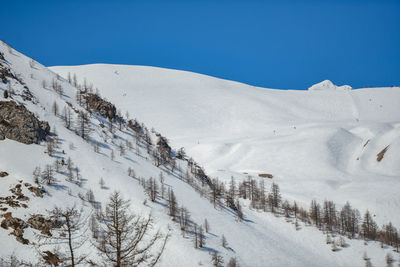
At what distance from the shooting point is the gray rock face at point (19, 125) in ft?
259

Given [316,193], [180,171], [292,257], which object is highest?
[180,171]

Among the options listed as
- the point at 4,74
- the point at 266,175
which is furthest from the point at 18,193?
the point at 266,175

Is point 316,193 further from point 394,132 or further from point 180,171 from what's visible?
point 394,132

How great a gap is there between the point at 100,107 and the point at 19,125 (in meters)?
56.9

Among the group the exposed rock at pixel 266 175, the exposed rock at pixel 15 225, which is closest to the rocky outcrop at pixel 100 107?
the exposed rock at pixel 266 175

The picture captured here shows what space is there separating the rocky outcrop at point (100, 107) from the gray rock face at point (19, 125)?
48.6 meters

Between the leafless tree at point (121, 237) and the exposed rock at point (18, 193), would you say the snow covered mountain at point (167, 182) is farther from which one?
the leafless tree at point (121, 237)

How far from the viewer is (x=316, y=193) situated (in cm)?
12162

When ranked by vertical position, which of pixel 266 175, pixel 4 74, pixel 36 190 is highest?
pixel 4 74

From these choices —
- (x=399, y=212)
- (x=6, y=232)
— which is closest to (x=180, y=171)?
(x=6, y=232)

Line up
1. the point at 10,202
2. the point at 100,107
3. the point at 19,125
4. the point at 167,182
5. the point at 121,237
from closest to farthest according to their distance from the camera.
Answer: the point at 121,237
the point at 10,202
the point at 19,125
the point at 167,182
the point at 100,107

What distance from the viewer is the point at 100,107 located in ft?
448

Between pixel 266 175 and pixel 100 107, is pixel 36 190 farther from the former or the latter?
pixel 266 175

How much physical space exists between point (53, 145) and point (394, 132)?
18178 cm
